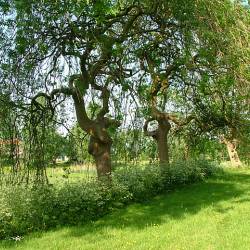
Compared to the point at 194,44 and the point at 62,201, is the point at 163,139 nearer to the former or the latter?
the point at 62,201

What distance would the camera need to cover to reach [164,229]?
31.0ft

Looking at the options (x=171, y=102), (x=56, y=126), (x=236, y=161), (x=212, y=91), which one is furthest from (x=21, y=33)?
(x=236, y=161)

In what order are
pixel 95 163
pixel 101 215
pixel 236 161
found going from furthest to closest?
pixel 236 161 → pixel 95 163 → pixel 101 215

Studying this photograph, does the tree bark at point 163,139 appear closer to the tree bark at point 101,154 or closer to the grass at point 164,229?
the grass at point 164,229

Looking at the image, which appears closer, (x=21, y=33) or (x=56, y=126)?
(x=21, y=33)

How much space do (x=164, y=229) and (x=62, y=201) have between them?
2494 mm

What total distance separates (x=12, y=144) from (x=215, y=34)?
4629 mm

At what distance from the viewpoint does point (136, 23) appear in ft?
36.3

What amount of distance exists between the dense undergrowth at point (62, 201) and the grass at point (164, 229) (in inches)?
13.8

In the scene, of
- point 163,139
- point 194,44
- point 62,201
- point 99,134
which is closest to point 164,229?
point 62,201

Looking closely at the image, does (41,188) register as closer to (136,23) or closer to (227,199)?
(136,23)

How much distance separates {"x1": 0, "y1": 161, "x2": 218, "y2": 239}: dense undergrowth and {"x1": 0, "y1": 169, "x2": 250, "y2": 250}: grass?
1.15 feet

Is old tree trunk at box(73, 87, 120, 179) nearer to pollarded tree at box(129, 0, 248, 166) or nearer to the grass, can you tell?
the grass

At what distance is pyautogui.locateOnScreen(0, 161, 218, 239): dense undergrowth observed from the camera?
972 cm
